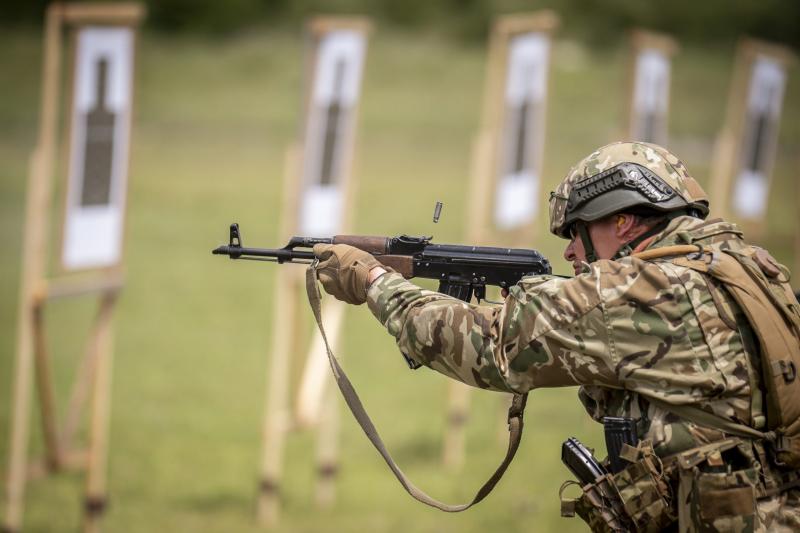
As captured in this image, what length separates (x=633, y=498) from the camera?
112 inches

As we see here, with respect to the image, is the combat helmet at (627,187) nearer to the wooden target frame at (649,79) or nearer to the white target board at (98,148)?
the white target board at (98,148)

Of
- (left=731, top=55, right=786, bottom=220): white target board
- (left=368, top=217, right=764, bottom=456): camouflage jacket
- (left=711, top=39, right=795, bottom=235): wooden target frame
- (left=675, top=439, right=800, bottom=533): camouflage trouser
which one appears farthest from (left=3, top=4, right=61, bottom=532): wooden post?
(left=731, top=55, right=786, bottom=220): white target board

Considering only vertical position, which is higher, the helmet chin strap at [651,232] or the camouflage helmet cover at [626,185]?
the camouflage helmet cover at [626,185]

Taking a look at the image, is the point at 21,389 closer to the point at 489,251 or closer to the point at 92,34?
the point at 92,34

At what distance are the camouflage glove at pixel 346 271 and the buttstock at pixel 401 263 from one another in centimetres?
18

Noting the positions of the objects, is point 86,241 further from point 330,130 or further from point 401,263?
point 401,263

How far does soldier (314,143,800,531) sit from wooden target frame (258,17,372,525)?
11.1ft

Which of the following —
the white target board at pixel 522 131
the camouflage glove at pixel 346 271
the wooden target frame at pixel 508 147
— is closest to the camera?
the camouflage glove at pixel 346 271

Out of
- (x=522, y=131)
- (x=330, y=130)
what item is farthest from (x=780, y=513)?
(x=522, y=131)

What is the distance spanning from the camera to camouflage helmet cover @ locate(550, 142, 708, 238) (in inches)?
114

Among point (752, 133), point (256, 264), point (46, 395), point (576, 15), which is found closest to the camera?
point (46, 395)

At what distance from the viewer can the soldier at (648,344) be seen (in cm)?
269

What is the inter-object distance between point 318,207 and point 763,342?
4123 mm

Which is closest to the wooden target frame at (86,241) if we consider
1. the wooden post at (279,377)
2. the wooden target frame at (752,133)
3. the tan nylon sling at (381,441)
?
the wooden post at (279,377)
